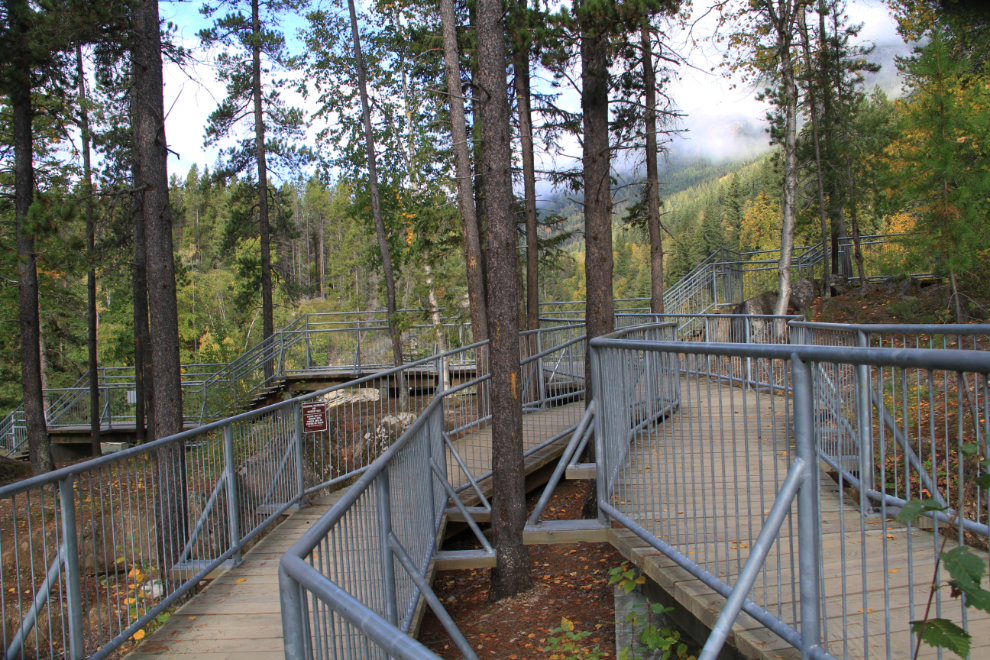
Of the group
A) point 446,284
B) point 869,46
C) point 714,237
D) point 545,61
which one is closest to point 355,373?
point 446,284

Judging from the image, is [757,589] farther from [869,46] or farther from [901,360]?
[869,46]

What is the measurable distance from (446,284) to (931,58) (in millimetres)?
15752

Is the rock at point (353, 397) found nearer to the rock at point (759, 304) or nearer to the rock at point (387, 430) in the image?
the rock at point (387, 430)

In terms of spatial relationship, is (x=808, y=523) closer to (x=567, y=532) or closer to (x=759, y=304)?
(x=567, y=532)

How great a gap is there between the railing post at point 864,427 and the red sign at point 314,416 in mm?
6251

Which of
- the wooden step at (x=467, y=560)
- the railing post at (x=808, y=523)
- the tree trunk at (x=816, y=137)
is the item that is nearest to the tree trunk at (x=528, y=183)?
the wooden step at (x=467, y=560)

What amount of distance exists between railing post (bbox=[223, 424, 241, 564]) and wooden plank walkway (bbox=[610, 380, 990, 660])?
133 inches

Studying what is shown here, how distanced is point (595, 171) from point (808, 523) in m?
7.27

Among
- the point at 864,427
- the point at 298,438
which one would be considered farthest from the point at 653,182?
the point at 864,427

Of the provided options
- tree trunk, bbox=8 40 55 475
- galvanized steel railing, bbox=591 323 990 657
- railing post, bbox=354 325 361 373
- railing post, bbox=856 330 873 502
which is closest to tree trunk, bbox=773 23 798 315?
railing post, bbox=354 325 361 373

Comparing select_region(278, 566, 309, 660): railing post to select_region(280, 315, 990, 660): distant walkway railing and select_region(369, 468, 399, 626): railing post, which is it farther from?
select_region(369, 468, 399, 626): railing post

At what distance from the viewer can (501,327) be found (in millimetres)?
6457

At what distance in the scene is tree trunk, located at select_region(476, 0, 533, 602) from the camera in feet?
21.1

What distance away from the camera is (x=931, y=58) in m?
11.1
